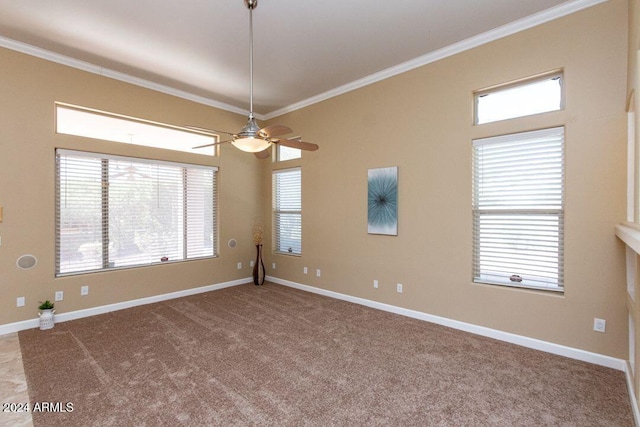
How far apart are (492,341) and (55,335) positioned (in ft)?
16.4

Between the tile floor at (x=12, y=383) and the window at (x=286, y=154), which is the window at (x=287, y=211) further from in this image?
the tile floor at (x=12, y=383)

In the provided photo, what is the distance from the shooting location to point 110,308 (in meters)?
4.43

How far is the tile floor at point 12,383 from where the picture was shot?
2111 millimetres

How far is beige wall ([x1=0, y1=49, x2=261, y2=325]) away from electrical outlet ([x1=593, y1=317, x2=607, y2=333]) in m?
5.52

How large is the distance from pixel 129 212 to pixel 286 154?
290 centimetres

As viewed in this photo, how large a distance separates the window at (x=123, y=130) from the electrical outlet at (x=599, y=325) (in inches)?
228

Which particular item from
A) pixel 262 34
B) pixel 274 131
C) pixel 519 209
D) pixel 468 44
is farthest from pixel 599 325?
pixel 262 34

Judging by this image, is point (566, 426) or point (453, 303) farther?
point (453, 303)

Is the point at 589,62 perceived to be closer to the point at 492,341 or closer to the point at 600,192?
the point at 600,192

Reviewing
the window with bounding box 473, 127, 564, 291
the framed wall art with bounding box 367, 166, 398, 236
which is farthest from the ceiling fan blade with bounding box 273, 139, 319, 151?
the window with bounding box 473, 127, 564, 291

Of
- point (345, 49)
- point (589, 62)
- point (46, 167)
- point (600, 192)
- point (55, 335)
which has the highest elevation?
point (345, 49)

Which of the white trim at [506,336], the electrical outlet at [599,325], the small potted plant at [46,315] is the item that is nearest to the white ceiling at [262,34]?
the electrical outlet at [599,325]

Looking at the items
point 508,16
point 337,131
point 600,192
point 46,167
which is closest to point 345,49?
point 337,131

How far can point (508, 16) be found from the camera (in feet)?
10.5
